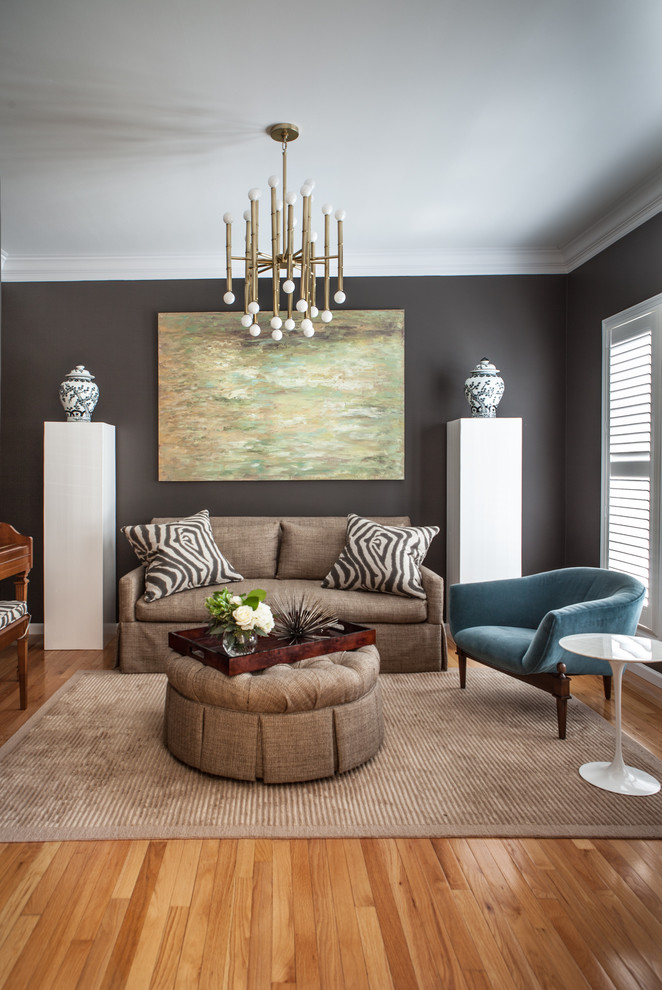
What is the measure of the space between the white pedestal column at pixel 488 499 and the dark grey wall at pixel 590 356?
477mm

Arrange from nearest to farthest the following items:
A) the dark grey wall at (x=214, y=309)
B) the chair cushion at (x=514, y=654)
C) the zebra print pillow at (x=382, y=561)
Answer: the chair cushion at (x=514, y=654) → the zebra print pillow at (x=382, y=561) → the dark grey wall at (x=214, y=309)

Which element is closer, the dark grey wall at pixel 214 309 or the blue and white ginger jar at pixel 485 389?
the blue and white ginger jar at pixel 485 389

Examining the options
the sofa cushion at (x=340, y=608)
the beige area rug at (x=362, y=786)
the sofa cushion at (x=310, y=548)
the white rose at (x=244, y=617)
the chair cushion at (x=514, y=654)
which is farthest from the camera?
the sofa cushion at (x=310, y=548)

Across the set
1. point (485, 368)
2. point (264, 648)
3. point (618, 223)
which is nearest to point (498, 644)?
point (264, 648)

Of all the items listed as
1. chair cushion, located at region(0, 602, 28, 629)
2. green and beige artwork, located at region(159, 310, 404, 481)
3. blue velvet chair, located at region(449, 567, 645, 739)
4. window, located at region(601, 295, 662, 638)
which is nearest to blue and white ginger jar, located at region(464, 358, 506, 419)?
green and beige artwork, located at region(159, 310, 404, 481)

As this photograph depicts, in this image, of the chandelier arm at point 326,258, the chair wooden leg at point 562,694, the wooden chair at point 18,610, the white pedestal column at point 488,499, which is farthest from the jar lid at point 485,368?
the wooden chair at point 18,610

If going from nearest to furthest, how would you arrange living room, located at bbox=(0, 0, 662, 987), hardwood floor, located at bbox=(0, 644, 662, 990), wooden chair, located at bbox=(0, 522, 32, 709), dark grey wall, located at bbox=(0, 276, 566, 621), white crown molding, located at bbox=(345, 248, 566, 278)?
1. hardwood floor, located at bbox=(0, 644, 662, 990)
2. living room, located at bbox=(0, 0, 662, 987)
3. wooden chair, located at bbox=(0, 522, 32, 709)
4. white crown molding, located at bbox=(345, 248, 566, 278)
5. dark grey wall, located at bbox=(0, 276, 566, 621)

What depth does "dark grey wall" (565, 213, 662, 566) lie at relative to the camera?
13.1 feet

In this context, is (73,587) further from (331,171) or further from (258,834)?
(331,171)

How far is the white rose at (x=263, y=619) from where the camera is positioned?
8.87 feet

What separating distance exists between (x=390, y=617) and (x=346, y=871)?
2.02 metres

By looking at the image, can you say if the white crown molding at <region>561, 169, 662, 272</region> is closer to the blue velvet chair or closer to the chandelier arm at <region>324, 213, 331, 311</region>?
the chandelier arm at <region>324, 213, 331, 311</region>

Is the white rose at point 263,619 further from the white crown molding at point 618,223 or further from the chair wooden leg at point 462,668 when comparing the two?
the white crown molding at point 618,223

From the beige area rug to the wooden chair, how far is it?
10.6 inches
